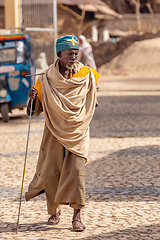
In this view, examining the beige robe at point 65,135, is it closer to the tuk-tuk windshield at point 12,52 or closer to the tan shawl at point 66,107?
the tan shawl at point 66,107

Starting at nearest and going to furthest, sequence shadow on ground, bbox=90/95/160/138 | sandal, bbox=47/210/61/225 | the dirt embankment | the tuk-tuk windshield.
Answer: sandal, bbox=47/210/61/225, shadow on ground, bbox=90/95/160/138, the tuk-tuk windshield, the dirt embankment

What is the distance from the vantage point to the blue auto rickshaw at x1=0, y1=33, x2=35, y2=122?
14.0 metres

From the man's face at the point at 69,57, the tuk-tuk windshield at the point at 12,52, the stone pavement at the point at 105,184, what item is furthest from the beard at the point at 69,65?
the tuk-tuk windshield at the point at 12,52

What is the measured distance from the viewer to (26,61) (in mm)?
14289

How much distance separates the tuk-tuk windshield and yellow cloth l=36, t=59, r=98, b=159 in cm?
903

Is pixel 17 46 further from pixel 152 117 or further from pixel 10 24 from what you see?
pixel 10 24

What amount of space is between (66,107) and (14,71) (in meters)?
8.82

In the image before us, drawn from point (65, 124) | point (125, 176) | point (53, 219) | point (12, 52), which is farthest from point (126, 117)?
point (65, 124)

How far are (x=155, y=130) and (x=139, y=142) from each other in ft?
5.50

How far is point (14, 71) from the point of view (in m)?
14.0

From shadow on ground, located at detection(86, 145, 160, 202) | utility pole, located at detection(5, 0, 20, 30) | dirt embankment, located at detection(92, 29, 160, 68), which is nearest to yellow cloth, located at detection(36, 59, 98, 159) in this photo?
shadow on ground, located at detection(86, 145, 160, 202)

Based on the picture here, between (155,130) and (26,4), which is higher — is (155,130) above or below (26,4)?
below

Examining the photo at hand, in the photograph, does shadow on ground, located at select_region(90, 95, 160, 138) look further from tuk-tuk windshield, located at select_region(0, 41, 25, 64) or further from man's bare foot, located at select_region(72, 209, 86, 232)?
man's bare foot, located at select_region(72, 209, 86, 232)

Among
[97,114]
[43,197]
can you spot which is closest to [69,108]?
[43,197]
